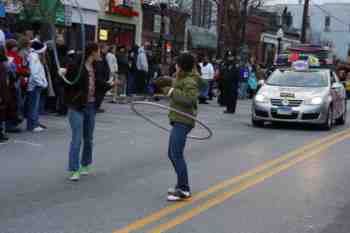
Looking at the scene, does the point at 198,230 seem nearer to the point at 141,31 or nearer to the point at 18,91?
the point at 18,91

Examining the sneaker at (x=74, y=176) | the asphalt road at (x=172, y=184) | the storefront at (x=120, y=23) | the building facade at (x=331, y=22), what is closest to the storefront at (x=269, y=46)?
the storefront at (x=120, y=23)

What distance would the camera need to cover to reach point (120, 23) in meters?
32.7

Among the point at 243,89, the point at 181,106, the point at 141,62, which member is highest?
the point at 181,106

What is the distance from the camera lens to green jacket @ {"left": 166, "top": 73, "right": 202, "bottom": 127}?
789cm

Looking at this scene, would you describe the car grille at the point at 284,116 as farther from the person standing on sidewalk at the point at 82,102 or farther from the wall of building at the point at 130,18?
the wall of building at the point at 130,18

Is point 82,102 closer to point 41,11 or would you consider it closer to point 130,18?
point 41,11

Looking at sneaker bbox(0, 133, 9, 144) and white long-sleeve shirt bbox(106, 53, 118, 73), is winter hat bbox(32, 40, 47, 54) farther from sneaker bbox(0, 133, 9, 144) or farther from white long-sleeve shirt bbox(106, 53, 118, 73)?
white long-sleeve shirt bbox(106, 53, 118, 73)

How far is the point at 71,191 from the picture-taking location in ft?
27.1

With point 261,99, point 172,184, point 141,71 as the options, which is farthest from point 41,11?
point 172,184

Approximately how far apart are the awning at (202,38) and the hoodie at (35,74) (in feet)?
90.7

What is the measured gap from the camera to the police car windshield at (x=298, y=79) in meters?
17.2

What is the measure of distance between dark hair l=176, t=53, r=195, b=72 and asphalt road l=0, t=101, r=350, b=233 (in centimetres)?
151

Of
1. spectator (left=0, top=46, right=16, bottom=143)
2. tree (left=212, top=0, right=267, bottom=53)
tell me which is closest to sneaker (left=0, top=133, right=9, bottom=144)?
spectator (left=0, top=46, right=16, bottom=143)

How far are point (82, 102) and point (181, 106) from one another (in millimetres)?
1521
